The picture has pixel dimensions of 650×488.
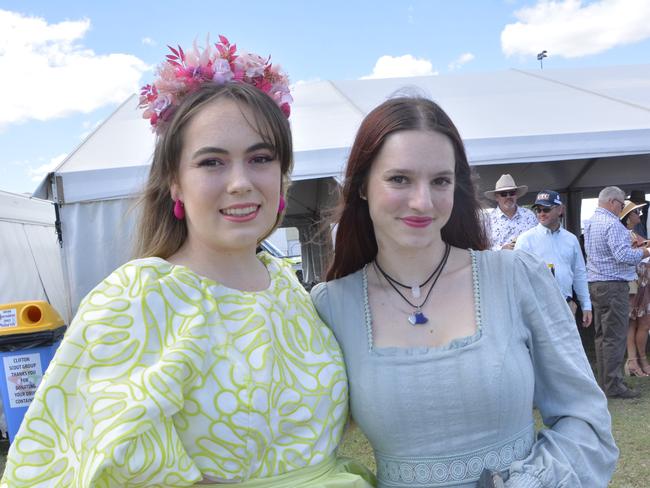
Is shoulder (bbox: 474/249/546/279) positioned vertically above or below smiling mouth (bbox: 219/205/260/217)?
below

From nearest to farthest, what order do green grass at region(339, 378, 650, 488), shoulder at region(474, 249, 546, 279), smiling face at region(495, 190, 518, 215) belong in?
shoulder at region(474, 249, 546, 279)
green grass at region(339, 378, 650, 488)
smiling face at region(495, 190, 518, 215)

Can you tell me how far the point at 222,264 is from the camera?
159 centimetres

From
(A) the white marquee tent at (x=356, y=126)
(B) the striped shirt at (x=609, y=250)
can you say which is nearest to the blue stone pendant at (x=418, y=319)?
(A) the white marquee tent at (x=356, y=126)

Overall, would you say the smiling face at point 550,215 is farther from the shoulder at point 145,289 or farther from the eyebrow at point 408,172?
the shoulder at point 145,289

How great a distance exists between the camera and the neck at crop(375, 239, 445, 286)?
1.79 metres

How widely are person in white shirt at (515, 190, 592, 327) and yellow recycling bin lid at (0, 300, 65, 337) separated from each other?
3.76 m

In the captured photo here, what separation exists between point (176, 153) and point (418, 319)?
0.77 metres

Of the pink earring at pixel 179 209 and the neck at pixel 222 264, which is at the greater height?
the pink earring at pixel 179 209

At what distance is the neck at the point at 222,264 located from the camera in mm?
1567

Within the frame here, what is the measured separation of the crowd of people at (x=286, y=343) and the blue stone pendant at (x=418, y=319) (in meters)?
0.01

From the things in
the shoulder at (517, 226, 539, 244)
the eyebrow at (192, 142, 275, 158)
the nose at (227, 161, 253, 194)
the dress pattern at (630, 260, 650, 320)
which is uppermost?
the eyebrow at (192, 142, 275, 158)

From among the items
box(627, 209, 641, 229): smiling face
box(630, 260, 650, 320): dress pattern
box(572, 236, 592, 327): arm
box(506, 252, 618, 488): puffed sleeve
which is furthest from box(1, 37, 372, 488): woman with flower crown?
box(627, 209, 641, 229): smiling face

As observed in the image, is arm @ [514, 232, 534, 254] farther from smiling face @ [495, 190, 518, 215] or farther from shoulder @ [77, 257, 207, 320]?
shoulder @ [77, 257, 207, 320]

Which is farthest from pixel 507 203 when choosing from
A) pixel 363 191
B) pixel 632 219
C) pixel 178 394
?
pixel 178 394
